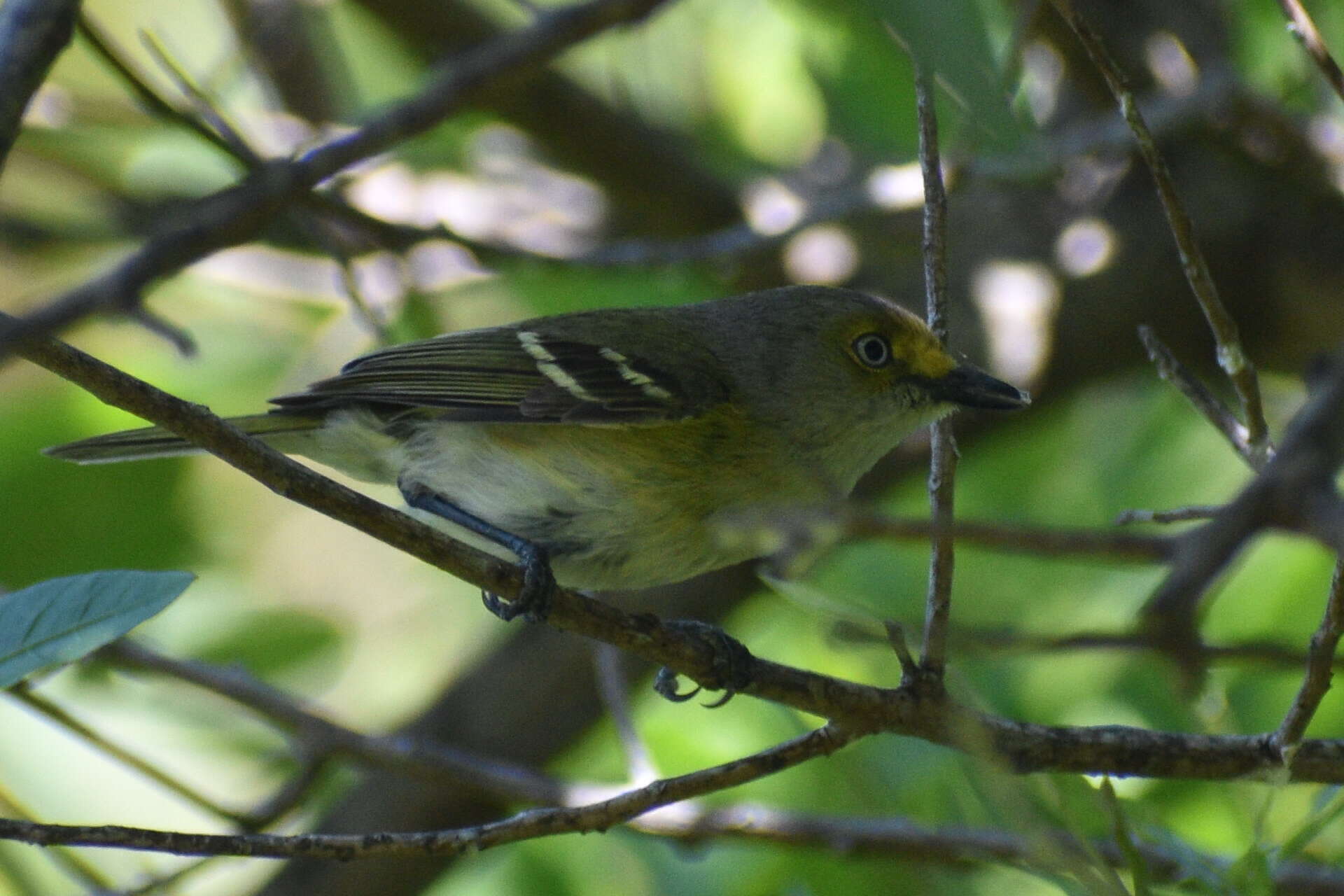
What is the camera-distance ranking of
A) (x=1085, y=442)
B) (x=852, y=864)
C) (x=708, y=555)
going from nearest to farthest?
1. (x=708, y=555)
2. (x=852, y=864)
3. (x=1085, y=442)

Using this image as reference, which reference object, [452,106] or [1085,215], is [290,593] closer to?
[452,106]

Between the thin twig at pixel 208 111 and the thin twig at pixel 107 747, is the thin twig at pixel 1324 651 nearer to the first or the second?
the thin twig at pixel 107 747

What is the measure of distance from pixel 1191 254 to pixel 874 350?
5.43 feet

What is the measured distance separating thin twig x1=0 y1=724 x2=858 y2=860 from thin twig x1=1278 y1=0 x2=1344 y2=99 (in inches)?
57.4

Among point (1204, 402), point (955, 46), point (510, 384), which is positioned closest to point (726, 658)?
point (1204, 402)

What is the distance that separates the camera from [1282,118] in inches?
177

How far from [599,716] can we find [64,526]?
7.20 feet

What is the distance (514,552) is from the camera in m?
3.41

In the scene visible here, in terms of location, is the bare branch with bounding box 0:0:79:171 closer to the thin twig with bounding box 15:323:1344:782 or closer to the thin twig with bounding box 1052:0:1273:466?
the thin twig with bounding box 15:323:1344:782

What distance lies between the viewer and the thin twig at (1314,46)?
2174 millimetres

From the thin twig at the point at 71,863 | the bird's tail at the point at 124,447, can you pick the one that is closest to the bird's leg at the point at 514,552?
the bird's tail at the point at 124,447

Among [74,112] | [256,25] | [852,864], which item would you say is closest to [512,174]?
[256,25]

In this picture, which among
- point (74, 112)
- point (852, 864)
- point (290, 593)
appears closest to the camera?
point (852, 864)

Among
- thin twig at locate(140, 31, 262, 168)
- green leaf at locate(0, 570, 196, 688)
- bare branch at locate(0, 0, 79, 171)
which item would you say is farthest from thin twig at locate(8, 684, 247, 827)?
thin twig at locate(140, 31, 262, 168)
